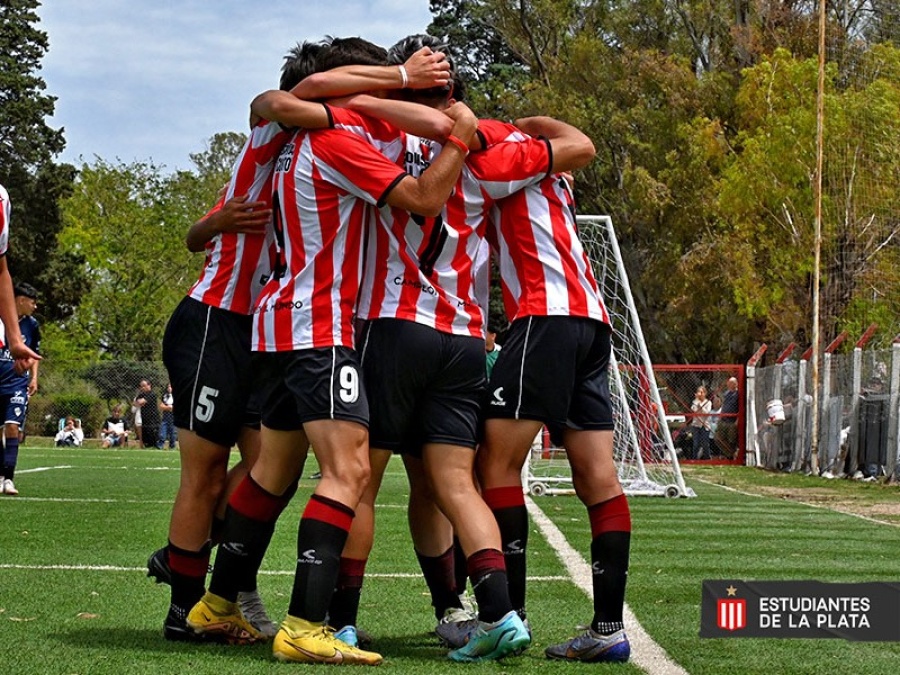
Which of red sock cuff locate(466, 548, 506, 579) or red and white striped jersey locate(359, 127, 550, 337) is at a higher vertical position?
red and white striped jersey locate(359, 127, 550, 337)

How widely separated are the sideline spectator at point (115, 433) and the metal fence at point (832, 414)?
635 inches

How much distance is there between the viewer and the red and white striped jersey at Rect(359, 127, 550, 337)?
5.16m

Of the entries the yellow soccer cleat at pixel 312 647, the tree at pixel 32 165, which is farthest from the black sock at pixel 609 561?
the tree at pixel 32 165

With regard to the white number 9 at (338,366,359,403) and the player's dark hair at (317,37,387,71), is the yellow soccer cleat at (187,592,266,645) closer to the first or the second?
the white number 9 at (338,366,359,403)

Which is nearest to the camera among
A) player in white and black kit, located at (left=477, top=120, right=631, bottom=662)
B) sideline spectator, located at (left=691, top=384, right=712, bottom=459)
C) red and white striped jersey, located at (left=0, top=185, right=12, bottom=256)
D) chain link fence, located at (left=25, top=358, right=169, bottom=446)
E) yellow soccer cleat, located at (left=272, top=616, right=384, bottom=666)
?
yellow soccer cleat, located at (left=272, top=616, right=384, bottom=666)

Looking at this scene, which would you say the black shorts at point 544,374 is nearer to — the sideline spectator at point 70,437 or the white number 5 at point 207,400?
the white number 5 at point 207,400

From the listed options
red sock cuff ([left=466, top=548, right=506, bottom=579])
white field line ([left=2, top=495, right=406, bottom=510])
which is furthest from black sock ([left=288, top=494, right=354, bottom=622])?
white field line ([left=2, top=495, right=406, bottom=510])

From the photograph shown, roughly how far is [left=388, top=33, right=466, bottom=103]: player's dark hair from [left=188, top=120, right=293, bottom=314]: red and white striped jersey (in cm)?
54

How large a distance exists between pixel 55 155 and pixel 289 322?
47.9 meters

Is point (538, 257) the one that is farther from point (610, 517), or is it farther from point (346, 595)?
point (346, 595)

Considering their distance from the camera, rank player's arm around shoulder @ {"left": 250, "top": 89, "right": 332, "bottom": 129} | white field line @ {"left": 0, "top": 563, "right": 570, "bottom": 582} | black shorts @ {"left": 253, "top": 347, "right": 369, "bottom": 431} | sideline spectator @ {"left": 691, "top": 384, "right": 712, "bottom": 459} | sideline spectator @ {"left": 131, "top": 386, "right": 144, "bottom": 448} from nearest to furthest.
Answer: black shorts @ {"left": 253, "top": 347, "right": 369, "bottom": 431} < player's arm around shoulder @ {"left": 250, "top": 89, "right": 332, "bottom": 129} < white field line @ {"left": 0, "top": 563, "right": 570, "bottom": 582} < sideline spectator @ {"left": 691, "top": 384, "right": 712, "bottom": 459} < sideline spectator @ {"left": 131, "top": 386, "right": 144, "bottom": 448}

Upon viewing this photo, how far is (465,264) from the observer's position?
5.32 meters

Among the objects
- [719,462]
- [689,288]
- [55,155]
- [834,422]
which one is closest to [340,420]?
[834,422]

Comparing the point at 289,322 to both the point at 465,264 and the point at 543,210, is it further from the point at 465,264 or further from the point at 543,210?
the point at 543,210
